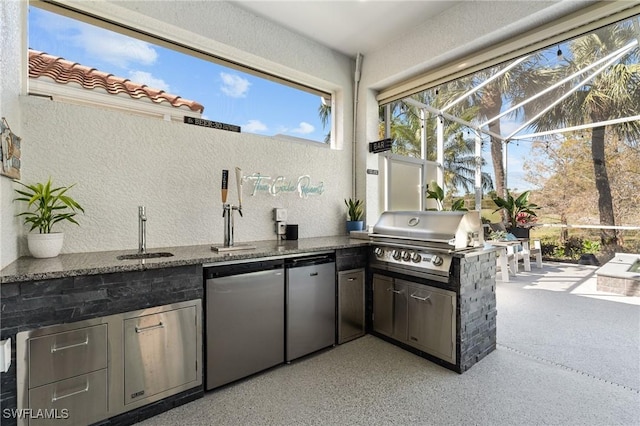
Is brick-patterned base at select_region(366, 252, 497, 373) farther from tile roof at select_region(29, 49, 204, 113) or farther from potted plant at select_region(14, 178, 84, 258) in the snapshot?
tile roof at select_region(29, 49, 204, 113)

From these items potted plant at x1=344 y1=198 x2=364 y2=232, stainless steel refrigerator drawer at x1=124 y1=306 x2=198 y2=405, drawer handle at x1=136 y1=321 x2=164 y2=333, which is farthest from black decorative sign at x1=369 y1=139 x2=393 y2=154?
drawer handle at x1=136 y1=321 x2=164 y2=333

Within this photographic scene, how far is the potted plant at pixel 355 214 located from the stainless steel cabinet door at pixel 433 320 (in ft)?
3.86

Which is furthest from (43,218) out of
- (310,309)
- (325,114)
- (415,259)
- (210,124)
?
(325,114)

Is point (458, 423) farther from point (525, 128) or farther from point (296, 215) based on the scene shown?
point (525, 128)

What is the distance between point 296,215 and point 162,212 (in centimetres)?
143

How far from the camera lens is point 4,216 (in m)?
1.67

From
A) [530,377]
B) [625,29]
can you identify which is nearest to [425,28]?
[625,29]

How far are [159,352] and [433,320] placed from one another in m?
2.14

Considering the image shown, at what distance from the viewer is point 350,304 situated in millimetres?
2910

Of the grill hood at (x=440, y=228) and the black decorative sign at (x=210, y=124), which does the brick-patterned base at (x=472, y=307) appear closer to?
the grill hood at (x=440, y=228)

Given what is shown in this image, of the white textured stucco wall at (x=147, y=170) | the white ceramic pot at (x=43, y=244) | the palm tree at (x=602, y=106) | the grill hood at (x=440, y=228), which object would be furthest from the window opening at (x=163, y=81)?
the palm tree at (x=602, y=106)

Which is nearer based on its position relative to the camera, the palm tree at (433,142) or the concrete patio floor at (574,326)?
the concrete patio floor at (574,326)

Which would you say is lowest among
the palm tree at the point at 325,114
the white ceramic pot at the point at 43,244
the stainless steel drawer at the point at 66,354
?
the stainless steel drawer at the point at 66,354

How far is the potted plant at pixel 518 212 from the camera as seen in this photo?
20.3 feet
